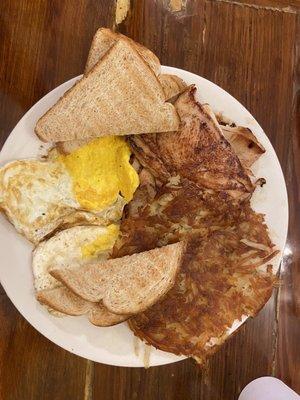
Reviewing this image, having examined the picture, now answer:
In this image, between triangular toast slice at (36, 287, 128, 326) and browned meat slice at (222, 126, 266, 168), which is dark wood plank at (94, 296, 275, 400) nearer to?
triangular toast slice at (36, 287, 128, 326)

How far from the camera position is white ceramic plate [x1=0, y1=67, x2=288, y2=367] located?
1685 mm

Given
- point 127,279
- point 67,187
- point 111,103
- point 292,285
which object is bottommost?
point 292,285

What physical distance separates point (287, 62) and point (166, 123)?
0.66m

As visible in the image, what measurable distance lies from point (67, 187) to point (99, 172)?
11 cm

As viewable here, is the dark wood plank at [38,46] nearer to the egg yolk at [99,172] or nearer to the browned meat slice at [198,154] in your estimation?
the egg yolk at [99,172]

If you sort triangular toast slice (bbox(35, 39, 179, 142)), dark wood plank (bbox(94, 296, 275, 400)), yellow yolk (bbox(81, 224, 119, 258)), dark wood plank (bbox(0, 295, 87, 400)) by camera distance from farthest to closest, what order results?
dark wood plank (bbox(94, 296, 275, 400)) → dark wood plank (bbox(0, 295, 87, 400)) → yellow yolk (bbox(81, 224, 119, 258)) → triangular toast slice (bbox(35, 39, 179, 142))

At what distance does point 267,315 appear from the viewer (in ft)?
6.71

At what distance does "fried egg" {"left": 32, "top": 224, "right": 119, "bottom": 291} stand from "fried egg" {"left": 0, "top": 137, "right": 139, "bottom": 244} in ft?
0.12

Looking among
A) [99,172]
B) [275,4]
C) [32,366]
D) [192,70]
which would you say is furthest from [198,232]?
[275,4]

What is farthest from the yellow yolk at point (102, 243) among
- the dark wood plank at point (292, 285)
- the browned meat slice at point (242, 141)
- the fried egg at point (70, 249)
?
the dark wood plank at point (292, 285)

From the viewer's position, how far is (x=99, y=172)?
5.67ft

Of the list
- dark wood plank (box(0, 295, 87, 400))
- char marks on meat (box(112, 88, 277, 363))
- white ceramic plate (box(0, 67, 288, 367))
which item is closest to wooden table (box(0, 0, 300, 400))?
dark wood plank (box(0, 295, 87, 400))

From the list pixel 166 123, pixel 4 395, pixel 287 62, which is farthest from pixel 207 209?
pixel 4 395

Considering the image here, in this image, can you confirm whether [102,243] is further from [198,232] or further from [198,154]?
[198,154]
